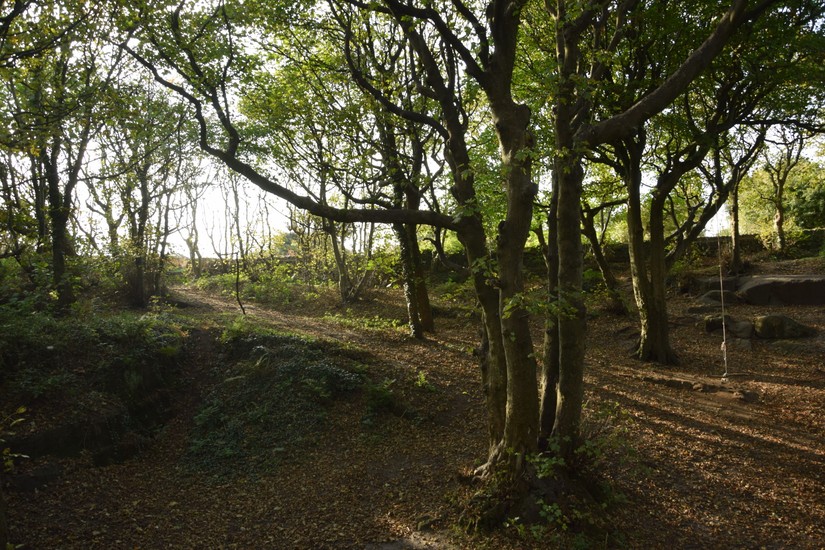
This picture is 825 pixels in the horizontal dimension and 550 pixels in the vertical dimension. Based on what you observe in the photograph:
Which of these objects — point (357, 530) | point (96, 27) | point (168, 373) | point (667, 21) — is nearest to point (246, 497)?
point (357, 530)

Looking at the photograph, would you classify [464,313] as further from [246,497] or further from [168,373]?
[246,497]

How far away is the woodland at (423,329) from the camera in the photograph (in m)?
5.75

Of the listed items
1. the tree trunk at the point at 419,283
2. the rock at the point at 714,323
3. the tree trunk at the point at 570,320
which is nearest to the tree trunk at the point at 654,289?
the rock at the point at 714,323

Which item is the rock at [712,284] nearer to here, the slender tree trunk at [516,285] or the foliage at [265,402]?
the foliage at [265,402]

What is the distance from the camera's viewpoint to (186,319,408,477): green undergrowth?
8.35 meters

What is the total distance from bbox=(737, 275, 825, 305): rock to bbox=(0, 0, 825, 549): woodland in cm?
8

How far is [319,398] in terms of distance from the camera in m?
9.69

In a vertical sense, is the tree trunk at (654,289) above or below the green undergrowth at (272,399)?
above

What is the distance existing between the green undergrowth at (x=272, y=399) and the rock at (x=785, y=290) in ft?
42.5

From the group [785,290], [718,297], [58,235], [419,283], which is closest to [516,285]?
[419,283]

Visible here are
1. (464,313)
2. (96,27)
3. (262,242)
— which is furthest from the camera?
(262,242)

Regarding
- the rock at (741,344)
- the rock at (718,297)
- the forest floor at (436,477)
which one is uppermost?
the rock at (718,297)

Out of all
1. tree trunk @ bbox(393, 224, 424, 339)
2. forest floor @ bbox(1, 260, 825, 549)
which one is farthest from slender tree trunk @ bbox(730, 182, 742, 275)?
tree trunk @ bbox(393, 224, 424, 339)

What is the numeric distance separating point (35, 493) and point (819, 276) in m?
20.0
